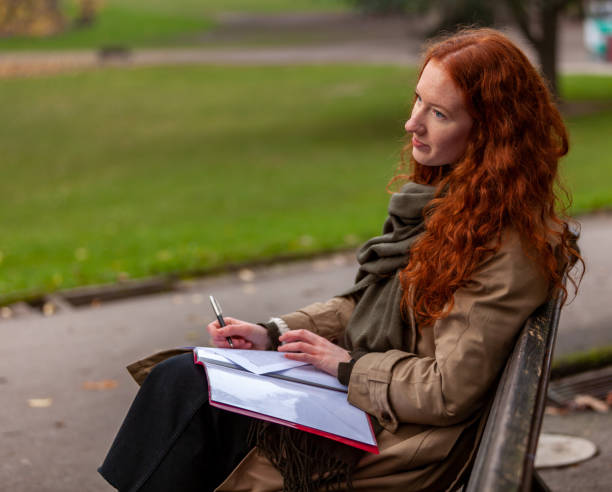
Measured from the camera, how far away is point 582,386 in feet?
17.3

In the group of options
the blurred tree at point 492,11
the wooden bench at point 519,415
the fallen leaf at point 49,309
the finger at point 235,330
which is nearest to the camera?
the wooden bench at point 519,415

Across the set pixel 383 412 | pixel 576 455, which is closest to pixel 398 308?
pixel 383 412

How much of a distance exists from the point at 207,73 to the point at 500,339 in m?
28.9

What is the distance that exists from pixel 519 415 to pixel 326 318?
3.37 feet

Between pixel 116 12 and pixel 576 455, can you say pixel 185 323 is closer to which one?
pixel 576 455

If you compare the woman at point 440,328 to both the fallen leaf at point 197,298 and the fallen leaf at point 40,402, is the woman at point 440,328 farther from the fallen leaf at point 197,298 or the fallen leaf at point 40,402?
the fallen leaf at point 197,298

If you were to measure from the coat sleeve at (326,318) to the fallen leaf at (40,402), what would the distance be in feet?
8.47

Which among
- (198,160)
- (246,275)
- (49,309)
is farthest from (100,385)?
(198,160)

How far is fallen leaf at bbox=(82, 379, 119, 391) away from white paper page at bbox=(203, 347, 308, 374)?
2.84 meters

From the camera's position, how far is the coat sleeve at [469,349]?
88.4 inches

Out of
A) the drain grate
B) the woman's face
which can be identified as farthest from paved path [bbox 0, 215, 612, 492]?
the woman's face

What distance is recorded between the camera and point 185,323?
6.48 m

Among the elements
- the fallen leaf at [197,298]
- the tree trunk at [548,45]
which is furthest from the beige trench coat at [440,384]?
the tree trunk at [548,45]

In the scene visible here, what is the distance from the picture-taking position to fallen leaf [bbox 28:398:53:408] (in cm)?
496
